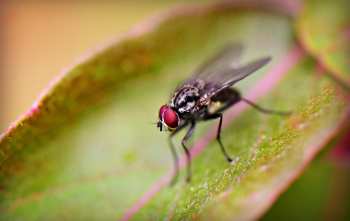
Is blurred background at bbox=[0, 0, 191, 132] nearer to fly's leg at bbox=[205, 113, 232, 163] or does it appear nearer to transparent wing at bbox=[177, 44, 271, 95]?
transparent wing at bbox=[177, 44, 271, 95]

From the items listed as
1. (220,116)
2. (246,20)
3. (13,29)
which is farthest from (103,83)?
(13,29)

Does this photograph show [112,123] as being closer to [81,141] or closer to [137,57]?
[81,141]

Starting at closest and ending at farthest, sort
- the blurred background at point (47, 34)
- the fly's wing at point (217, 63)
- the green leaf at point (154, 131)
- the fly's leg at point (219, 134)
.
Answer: the green leaf at point (154, 131), the fly's leg at point (219, 134), the fly's wing at point (217, 63), the blurred background at point (47, 34)

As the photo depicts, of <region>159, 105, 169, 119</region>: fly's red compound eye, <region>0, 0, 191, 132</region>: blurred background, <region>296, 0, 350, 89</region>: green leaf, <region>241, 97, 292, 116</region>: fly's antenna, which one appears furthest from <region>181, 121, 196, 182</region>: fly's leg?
<region>0, 0, 191, 132</region>: blurred background

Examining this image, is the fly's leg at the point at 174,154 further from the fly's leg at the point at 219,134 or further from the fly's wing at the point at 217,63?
the fly's wing at the point at 217,63

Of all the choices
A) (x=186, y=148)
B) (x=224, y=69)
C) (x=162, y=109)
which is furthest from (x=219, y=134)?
(x=224, y=69)

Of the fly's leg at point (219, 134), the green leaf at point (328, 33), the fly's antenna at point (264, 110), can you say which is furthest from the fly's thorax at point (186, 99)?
the green leaf at point (328, 33)

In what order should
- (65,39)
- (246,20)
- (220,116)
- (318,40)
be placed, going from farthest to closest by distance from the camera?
(65,39) < (246,20) < (220,116) < (318,40)
